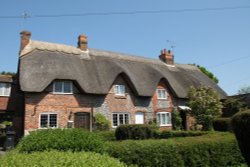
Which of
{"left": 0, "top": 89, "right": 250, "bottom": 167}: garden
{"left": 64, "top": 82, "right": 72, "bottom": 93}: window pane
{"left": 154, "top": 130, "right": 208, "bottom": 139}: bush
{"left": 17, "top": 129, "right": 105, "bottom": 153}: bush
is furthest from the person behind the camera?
{"left": 64, "top": 82, "right": 72, "bottom": 93}: window pane

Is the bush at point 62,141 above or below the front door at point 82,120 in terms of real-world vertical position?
below

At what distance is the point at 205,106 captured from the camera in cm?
2598

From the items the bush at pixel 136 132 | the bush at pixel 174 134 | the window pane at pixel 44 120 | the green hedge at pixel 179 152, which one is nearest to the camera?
the green hedge at pixel 179 152

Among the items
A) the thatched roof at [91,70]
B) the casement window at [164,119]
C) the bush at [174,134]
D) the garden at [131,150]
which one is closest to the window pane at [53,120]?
the thatched roof at [91,70]

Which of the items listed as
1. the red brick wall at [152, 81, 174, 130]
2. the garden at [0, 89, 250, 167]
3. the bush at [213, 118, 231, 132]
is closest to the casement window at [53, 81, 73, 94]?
the red brick wall at [152, 81, 174, 130]

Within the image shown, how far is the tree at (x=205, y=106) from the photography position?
25.9m

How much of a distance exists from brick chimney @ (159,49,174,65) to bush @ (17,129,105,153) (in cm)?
2830

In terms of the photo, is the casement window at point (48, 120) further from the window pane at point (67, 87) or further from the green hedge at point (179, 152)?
the green hedge at point (179, 152)

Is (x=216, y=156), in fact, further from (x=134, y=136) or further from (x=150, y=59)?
(x=150, y=59)

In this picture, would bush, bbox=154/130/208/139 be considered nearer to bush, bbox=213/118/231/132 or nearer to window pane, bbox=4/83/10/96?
bush, bbox=213/118/231/132

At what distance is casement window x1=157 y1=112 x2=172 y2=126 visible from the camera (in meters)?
29.0

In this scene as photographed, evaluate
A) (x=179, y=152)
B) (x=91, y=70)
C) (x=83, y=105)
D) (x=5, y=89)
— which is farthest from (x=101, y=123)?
(x=179, y=152)

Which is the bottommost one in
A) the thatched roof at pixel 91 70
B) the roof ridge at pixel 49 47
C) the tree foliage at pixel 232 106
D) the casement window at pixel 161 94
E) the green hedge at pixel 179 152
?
the green hedge at pixel 179 152

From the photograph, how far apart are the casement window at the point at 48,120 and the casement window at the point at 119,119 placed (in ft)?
19.4
